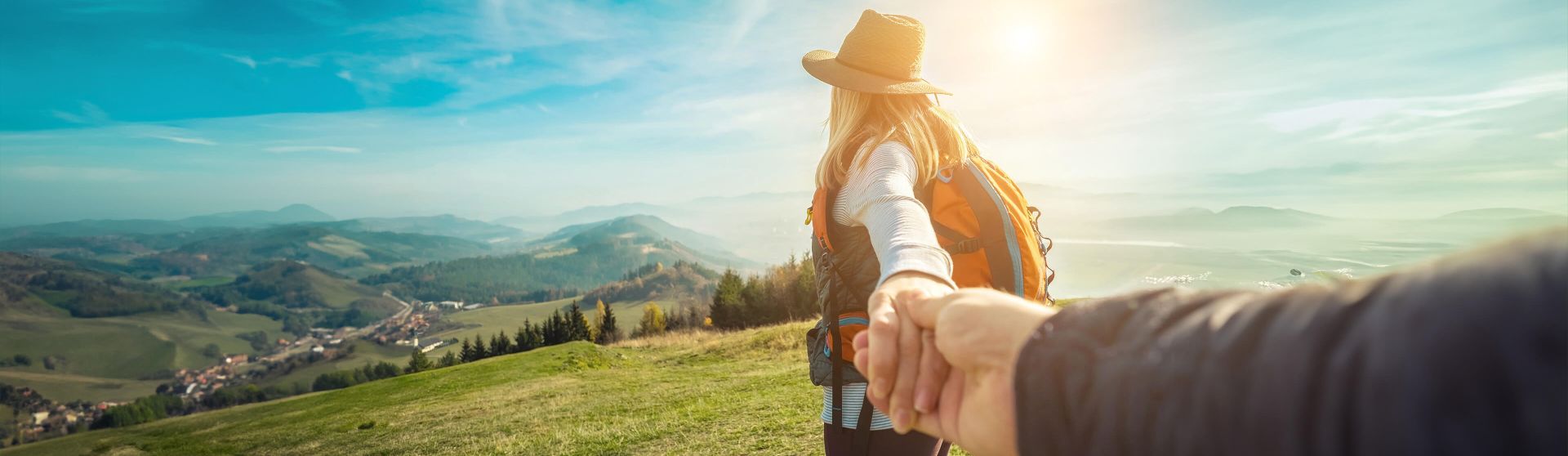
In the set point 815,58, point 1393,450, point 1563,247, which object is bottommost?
point 1393,450

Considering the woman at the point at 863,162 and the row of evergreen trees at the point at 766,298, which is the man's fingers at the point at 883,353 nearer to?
the woman at the point at 863,162

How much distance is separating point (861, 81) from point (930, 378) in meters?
1.61

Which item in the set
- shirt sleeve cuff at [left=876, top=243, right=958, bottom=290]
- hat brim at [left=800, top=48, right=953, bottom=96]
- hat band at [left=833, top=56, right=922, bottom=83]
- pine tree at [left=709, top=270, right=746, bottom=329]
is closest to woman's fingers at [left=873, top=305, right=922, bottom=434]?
shirt sleeve cuff at [left=876, top=243, right=958, bottom=290]

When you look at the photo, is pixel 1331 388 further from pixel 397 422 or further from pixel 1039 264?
pixel 397 422

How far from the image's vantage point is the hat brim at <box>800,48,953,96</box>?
2.69 m

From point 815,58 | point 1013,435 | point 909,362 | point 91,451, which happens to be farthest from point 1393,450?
point 91,451

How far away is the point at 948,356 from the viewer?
1341 millimetres

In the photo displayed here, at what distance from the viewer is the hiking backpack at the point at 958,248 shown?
2.58 m

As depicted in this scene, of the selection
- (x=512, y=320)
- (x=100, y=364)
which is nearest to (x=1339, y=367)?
(x=512, y=320)

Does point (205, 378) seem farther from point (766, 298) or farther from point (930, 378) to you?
point (930, 378)

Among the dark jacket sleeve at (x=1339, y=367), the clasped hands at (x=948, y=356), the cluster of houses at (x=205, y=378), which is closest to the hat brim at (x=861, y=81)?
the clasped hands at (x=948, y=356)

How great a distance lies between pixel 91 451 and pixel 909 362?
986 inches

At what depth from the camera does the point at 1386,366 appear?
61cm

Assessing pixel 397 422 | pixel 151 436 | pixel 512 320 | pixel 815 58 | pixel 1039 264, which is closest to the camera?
pixel 1039 264
